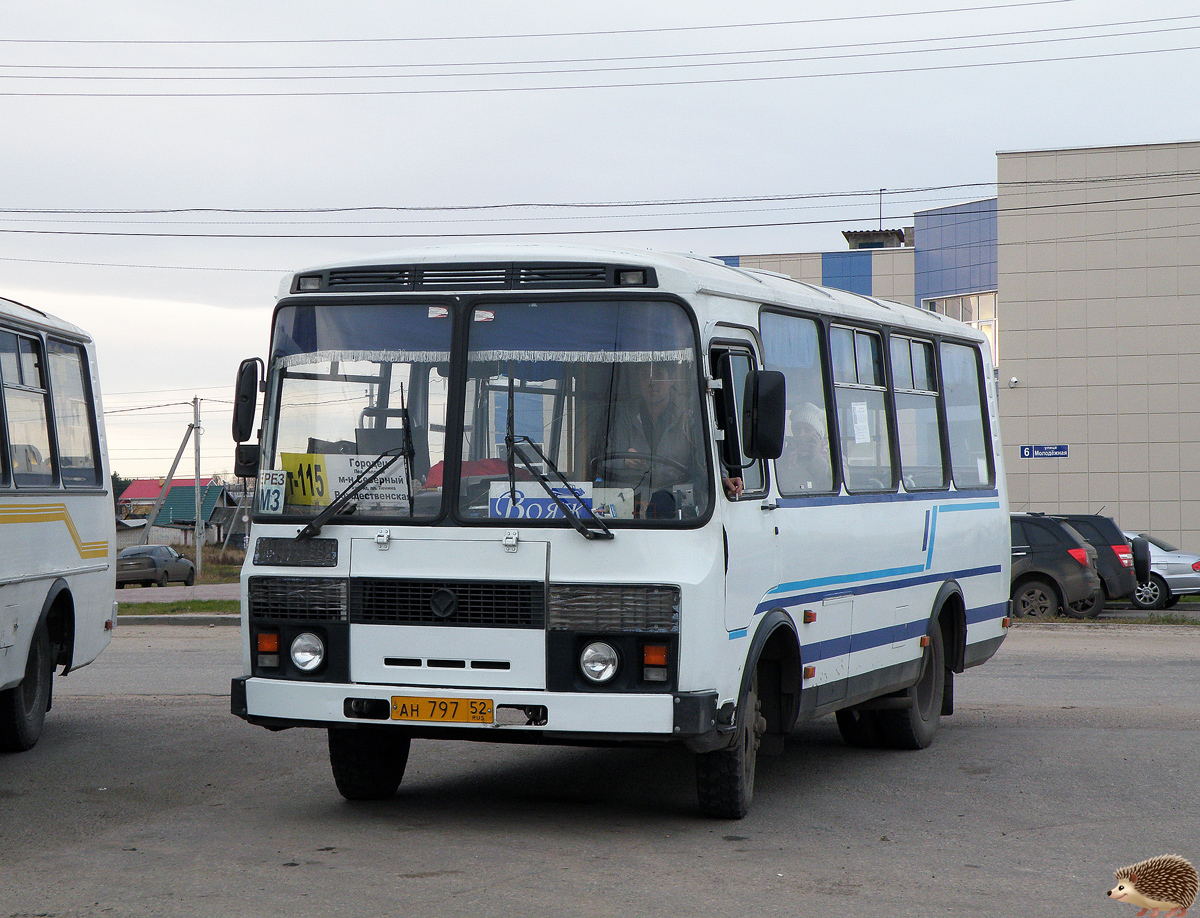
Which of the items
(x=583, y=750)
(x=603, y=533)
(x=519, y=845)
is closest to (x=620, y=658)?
(x=603, y=533)

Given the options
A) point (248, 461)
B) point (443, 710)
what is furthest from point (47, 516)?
point (443, 710)

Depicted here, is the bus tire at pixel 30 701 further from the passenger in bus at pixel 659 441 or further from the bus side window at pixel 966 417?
the bus side window at pixel 966 417

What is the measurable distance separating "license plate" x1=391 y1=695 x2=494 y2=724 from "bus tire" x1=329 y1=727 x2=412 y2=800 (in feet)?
2.47

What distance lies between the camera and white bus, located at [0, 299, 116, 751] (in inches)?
376

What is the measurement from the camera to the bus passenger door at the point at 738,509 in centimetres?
697

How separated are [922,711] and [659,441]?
4328mm

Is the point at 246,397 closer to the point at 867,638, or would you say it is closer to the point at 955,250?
the point at 867,638

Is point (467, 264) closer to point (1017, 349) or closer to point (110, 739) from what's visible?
point (110, 739)

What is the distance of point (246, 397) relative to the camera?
7289mm

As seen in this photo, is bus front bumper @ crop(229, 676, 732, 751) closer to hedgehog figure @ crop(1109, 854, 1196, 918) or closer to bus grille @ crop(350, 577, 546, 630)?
bus grille @ crop(350, 577, 546, 630)

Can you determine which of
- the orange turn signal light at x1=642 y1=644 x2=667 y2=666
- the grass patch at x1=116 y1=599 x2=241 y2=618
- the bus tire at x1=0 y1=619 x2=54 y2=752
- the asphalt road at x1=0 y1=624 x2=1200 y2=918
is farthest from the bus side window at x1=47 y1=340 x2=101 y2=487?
the grass patch at x1=116 y1=599 x2=241 y2=618

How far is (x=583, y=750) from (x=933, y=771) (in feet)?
7.34

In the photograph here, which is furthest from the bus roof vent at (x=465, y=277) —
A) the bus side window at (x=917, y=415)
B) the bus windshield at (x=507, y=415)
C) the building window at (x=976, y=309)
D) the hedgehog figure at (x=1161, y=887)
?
the building window at (x=976, y=309)

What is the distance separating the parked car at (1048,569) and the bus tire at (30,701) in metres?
14.9
